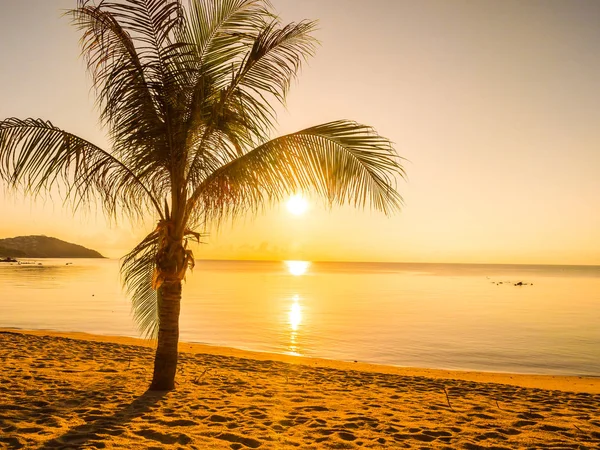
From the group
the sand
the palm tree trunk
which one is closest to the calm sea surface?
the sand

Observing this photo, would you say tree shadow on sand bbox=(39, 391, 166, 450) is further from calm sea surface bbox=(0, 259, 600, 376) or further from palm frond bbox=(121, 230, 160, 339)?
calm sea surface bbox=(0, 259, 600, 376)

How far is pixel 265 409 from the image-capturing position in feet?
19.9

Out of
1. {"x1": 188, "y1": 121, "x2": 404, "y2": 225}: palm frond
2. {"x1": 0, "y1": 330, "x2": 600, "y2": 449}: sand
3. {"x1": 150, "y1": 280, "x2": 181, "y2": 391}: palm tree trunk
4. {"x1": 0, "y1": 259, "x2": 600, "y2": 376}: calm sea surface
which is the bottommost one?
{"x1": 0, "y1": 259, "x2": 600, "y2": 376}: calm sea surface

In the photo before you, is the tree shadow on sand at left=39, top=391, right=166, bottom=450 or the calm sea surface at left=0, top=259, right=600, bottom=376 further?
the calm sea surface at left=0, top=259, right=600, bottom=376

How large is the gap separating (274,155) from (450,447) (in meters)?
4.13

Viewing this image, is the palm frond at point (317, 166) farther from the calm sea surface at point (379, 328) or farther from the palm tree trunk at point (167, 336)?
the calm sea surface at point (379, 328)

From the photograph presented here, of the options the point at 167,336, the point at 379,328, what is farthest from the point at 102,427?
the point at 379,328

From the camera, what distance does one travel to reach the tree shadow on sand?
14.7 ft

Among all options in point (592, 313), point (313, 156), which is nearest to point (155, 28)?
point (313, 156)

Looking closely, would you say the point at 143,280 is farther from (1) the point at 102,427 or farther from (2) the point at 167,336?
(1) the point at 102,427

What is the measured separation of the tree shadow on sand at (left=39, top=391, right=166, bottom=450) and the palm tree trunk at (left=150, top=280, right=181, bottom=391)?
580 mm

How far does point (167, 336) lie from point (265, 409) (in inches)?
70.3

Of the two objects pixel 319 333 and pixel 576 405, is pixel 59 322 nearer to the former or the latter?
pixel 319 333

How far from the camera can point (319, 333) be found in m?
19.0
